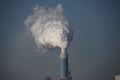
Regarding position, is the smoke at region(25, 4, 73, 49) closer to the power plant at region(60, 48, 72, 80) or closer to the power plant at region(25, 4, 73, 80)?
the power plant at region(25, 4, 73, 80)

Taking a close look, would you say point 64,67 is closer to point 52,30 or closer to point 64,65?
point 64,65

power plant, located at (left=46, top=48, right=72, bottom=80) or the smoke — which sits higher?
the smoke

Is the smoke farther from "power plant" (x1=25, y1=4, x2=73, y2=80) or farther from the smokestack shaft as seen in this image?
the smokestack shaft

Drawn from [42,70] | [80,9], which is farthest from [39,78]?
[80,9]

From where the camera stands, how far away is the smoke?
7.98m

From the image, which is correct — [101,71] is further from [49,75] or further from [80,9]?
[80,9]

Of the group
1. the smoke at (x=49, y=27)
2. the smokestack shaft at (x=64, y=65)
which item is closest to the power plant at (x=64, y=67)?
the smokestack shaft at (x=64, y=65)

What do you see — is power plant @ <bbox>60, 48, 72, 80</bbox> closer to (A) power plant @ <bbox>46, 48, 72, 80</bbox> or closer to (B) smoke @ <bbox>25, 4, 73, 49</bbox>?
(A) power plant @ <bbox>46, 48, 72, 80</bbox>

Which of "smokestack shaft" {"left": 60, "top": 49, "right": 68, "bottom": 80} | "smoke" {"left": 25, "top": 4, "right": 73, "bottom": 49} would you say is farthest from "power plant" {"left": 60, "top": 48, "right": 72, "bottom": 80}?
"smoke" {"left": 25, "top": 4, "right": 73, "bottom": 49}

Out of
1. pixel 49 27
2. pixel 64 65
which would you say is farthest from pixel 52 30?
pixel 64 65

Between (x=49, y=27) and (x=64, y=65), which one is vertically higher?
(x=49, y=27)

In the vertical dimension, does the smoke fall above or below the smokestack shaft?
above

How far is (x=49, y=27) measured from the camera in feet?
26.3

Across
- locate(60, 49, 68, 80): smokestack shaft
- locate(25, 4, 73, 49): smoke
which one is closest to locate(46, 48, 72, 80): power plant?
locate(60, 49, 68, 80): smokestack shaft
